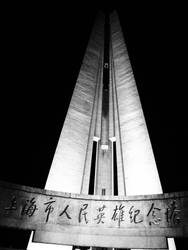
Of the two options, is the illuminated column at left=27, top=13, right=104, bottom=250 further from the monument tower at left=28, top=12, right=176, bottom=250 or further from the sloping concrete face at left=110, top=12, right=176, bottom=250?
the sloping concrete face at left=110, top=12, right=176, bottom=250

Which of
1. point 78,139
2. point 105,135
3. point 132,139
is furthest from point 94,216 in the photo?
point 105,135

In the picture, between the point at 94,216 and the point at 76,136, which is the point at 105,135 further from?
the point at 94,216

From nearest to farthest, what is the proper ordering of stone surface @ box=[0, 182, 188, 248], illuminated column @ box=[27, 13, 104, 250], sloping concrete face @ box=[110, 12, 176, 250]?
stone surface @ box=[0, 182, 188, 248] < illuminated column @ box=[27, 13, 104, 250] < sloping concrete face @ box=[110, 12, 176, 250]

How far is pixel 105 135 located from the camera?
883 centimetres

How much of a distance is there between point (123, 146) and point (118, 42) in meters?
6.03

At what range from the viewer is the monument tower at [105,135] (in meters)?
6.92

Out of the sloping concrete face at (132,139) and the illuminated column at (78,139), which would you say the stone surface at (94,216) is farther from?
the sloping concrete face at (132,139)

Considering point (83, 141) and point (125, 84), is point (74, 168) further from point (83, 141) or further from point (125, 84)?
point (125, 84)

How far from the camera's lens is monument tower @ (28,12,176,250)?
6922mm

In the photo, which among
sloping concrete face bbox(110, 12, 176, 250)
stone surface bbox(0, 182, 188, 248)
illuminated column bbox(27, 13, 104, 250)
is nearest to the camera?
stone surface bbox(0, 182, 188, 248)

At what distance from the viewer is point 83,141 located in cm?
778

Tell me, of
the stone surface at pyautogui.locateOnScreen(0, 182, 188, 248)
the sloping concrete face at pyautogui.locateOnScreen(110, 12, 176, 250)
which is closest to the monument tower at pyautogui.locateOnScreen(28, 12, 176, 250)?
the sloping concrete face at pyautogui.locateOnScreen(110, 12, 176, 250)

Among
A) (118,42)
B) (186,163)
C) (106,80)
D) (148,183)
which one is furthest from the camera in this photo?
(118,42)

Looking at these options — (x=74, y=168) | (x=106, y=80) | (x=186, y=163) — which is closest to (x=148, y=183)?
(x=74, y=168)
